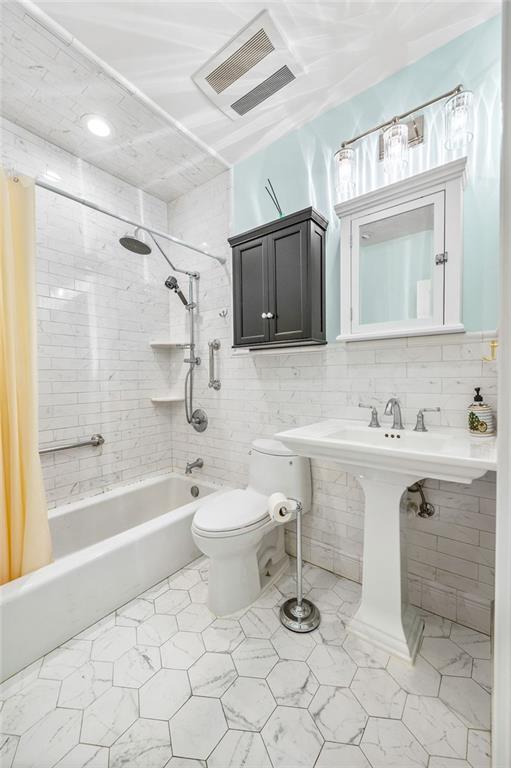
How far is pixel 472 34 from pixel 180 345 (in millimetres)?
2235

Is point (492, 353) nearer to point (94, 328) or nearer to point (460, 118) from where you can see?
point (460, 118)

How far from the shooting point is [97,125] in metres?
1.83

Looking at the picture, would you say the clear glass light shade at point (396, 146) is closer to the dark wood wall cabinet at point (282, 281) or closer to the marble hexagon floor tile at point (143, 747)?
the dark wood wall cabinet at point (282, 281)

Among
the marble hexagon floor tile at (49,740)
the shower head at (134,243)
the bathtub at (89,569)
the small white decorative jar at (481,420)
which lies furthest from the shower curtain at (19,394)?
the small white decorative jar at (481,420)

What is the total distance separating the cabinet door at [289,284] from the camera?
166 centimetres

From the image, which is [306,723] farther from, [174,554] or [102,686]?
[174,554]

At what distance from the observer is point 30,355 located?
1370 millimetres

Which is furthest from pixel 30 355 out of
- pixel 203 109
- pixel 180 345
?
pixel 203 109

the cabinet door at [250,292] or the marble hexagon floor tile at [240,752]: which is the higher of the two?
the cabinet door at [250,292]

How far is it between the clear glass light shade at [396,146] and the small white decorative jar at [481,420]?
3.76ft

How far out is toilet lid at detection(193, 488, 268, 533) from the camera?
1.46 meters

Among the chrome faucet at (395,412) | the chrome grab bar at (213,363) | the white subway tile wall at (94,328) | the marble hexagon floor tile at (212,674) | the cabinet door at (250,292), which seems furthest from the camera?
the chrome grab bar at (213,363)

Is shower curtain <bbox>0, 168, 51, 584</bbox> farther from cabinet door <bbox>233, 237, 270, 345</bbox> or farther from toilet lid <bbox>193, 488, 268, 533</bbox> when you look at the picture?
cabinet door <bbox>233, 237, 270, 345</bbox>

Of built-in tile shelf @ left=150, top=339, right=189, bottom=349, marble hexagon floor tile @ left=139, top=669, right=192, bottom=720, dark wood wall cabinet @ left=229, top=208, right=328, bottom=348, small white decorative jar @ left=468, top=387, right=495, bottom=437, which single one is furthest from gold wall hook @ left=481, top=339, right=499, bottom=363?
built-in tile shelf @ left=150, top=339, right=189, bottom=349
